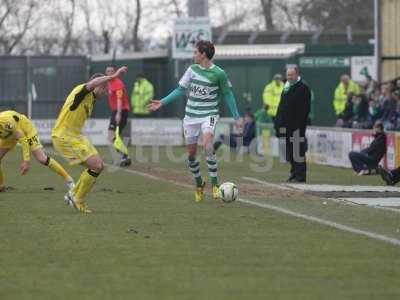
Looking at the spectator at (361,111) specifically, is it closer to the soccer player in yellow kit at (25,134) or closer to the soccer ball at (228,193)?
the soccer player in yellow kit at (25,134)

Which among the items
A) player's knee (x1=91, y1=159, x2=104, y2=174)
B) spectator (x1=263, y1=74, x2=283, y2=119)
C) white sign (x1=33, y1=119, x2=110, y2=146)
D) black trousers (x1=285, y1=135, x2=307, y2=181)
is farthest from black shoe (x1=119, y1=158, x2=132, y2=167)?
white sign (x1=33, y1=119, x2=110, y2=146)

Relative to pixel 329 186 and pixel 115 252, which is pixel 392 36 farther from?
pixel 115 252

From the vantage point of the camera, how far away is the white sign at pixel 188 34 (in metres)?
30.7

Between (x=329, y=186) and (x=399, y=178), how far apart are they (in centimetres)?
117

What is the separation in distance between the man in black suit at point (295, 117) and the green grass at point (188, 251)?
12.7ft

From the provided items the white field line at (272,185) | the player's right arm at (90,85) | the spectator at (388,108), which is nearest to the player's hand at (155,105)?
the player's right arm at (90,85)

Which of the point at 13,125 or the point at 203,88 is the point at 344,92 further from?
the point at 13,125

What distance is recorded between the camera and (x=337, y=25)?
206ft

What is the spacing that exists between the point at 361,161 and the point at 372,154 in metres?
0.33

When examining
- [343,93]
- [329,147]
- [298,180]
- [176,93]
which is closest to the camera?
[176,93]

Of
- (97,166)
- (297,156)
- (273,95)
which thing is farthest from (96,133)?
(97,166)

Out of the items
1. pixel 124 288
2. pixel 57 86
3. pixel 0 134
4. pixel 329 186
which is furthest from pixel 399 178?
pixel 57 86

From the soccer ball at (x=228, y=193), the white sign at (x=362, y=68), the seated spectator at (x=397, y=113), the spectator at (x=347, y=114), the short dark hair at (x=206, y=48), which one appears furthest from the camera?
the white sign at (x=362, y=68)

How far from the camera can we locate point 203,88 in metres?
16.3
